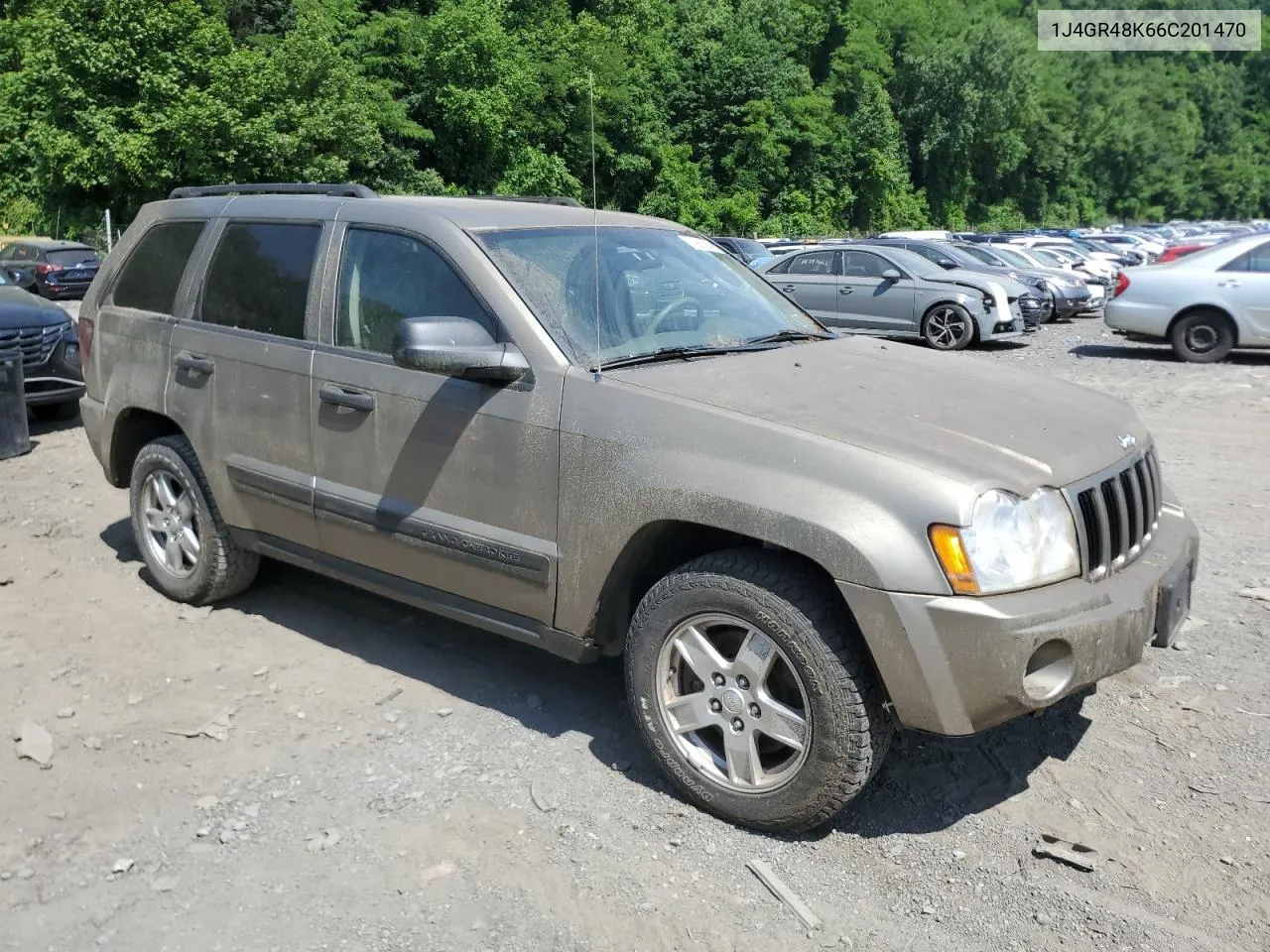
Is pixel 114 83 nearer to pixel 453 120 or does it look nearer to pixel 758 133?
pixel 453 120

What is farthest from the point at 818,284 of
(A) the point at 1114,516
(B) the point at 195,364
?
(A) the point at 1114,516

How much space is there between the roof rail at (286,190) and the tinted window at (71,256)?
73.4ft

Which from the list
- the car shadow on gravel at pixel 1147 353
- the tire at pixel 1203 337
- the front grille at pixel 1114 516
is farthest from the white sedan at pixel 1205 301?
the front grille at pixel 1114 516

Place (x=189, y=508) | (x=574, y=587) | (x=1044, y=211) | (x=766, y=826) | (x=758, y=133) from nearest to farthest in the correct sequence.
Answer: (x=766, y=826) < (x=574, y=587) < (x=189, y=508) < (x=758, y=133) < (x=1044, y=211)

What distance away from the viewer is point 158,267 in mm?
5246

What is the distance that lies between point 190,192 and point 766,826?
4.05 m

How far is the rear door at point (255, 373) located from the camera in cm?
441

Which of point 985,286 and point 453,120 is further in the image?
point 453,120

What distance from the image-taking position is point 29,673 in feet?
14.9

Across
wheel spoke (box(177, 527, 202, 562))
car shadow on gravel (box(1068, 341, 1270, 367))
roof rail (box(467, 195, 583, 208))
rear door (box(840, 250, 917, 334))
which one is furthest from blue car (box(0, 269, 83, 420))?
car shadow on gravel (box(1068, 341, 1270, 367))

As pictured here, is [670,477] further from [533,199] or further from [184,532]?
[184,532]

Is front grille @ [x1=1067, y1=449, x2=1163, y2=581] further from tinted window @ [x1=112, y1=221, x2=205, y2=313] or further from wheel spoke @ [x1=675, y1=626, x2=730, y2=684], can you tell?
tinted window @ [x1=112, y1=221, x2=205, y2=313]

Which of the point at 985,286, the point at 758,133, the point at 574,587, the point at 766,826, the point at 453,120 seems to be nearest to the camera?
the point at 766,826

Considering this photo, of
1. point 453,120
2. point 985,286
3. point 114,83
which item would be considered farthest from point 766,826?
point 453,120
